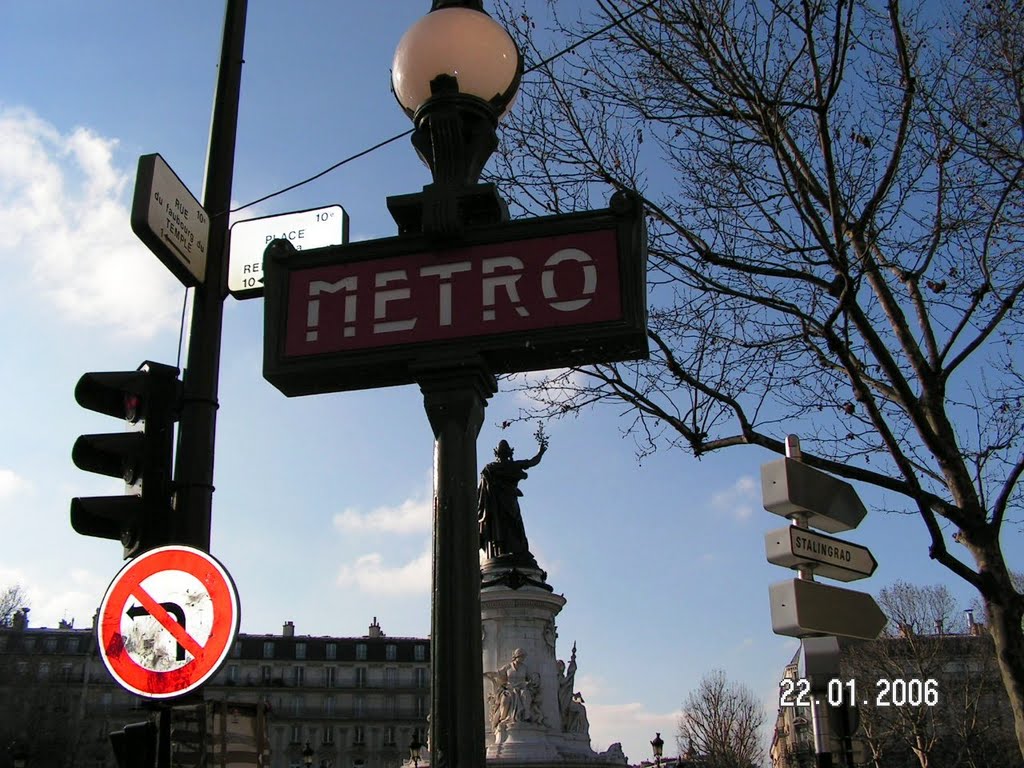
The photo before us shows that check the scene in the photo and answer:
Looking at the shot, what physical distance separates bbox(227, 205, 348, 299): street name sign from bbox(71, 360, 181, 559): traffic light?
0.81 metres

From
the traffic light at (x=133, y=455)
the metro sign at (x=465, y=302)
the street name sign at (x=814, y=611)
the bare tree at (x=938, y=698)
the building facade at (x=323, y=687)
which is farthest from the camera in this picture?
the building facade at (x=323, y=687)

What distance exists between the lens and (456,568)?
2.66 m

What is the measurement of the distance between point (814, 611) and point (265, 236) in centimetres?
313

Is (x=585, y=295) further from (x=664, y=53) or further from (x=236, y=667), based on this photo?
(x=236, y=667)

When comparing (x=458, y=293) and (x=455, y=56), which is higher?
(x=455, y=56)

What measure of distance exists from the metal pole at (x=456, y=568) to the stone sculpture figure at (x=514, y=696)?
51.8 feet

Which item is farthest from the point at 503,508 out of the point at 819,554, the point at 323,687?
the point at 323,687

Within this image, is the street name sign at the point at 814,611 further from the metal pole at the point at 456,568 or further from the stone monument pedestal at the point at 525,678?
the stone monument pedestal at the point at 525,678

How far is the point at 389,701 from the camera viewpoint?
70.6 m

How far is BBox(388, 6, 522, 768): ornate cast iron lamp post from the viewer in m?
2.54

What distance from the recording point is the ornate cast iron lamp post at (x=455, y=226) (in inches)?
100

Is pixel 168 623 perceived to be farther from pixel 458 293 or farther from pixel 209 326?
pixel 209 326

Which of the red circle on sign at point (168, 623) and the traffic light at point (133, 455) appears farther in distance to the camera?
the traffic light at point (133, 455)

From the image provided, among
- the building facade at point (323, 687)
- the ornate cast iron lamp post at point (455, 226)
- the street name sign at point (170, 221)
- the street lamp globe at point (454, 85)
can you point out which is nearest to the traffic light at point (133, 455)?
the street name sign at point (170, 221)
